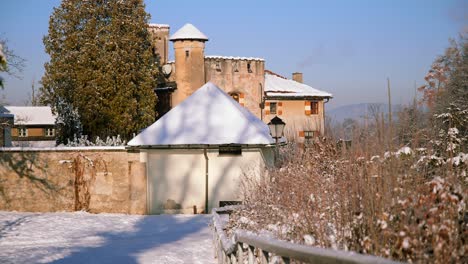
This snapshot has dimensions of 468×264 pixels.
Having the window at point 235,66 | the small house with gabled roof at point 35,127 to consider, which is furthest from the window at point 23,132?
the window at point 235,66

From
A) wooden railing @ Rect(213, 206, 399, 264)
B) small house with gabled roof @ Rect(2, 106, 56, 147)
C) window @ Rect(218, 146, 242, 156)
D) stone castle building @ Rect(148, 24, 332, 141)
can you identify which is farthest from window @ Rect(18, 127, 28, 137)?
wooden railing @ Rect(213, 206, 399, 264)

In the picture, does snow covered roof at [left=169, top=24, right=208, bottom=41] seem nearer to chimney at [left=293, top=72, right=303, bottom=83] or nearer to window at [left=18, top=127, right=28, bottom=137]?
chimney at [left=293, top=72, right=303, bottom=83]

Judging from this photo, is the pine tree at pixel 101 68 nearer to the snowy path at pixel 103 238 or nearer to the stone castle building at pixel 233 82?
the stone castle building at pixel 233 82

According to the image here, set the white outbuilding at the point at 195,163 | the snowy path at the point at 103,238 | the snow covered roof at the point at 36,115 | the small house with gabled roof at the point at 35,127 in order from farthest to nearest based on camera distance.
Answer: the snow covered roof at the point at 36,115, the small house with gabled roof at the point at 35,127, the white outbuilding at the point at 195,163, the snowy path at the point at 103,238

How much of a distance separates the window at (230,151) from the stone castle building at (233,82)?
1400 cm

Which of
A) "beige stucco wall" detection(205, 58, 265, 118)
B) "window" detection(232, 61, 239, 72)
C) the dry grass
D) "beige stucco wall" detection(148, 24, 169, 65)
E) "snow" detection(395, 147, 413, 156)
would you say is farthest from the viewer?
"beige stucco wall" detection(148, 24, 169, 65)

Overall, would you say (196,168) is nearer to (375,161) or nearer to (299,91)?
(375,161)

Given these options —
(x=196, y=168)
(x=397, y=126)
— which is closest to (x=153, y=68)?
(x=196, y=168)

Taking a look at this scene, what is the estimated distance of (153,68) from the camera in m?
36.5

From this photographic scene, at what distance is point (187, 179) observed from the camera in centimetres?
2078

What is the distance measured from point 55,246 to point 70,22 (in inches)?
963

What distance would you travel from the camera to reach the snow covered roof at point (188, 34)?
3688cm

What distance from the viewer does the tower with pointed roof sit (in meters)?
37.0

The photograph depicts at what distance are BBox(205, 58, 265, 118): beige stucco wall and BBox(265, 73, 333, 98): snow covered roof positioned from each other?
1.41m
